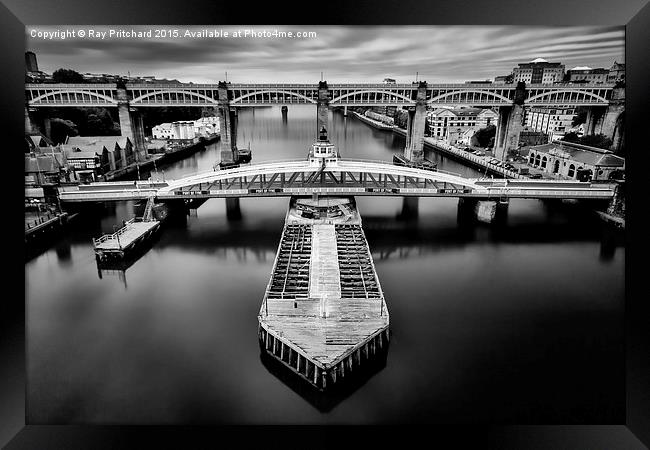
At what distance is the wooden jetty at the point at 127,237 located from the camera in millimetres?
7605

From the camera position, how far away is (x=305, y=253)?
7102 mm

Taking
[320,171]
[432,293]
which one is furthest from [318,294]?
[320,171]

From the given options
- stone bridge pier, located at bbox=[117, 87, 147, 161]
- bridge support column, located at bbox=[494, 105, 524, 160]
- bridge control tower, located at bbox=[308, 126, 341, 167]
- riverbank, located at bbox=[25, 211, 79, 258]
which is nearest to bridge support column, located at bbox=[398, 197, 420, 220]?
bridge control tower, located at bbox=[308, 126, 341, 167]

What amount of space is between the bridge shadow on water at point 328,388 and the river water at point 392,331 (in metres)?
0.06

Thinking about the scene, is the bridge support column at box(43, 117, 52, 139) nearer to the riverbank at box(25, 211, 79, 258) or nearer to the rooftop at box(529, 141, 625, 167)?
the riverbank at box(25, 211, 79, 258)

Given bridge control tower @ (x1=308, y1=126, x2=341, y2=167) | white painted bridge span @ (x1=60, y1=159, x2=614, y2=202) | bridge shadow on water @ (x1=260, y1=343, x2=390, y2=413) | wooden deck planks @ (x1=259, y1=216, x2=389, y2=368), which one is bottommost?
bridge shadow on water @ (x1=260, y1=343, x2=390, y2=413)

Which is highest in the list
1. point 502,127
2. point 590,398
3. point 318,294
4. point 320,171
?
point 502,127

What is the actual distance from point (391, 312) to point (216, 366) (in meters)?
2.49

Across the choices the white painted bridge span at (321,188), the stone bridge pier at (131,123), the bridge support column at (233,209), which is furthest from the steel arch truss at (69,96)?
the bridge support column at (233,209)

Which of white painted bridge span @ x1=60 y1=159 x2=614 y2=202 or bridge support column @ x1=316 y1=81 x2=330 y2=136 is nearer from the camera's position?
white painted bridge span @ x1=60 y1=159 x2=614 y2=202

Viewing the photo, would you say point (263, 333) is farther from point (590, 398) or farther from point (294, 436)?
point (590, 398)

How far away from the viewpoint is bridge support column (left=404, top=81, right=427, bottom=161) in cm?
1236

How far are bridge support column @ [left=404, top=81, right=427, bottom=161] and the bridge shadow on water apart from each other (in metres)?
9.22

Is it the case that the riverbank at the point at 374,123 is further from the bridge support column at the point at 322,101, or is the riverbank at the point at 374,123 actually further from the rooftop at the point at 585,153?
the rooftop at the point at 585,153
